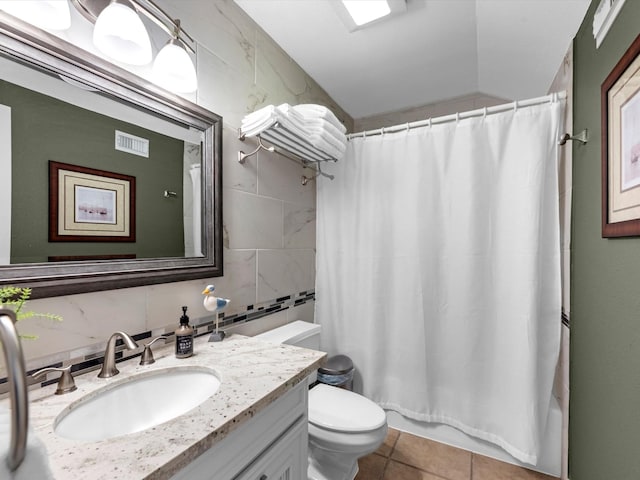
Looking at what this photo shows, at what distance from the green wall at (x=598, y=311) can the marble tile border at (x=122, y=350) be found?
1.41m

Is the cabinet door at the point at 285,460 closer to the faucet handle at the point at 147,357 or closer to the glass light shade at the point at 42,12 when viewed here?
the faucet handle at the point at 147,357

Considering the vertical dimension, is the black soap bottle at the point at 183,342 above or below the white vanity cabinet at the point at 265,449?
above

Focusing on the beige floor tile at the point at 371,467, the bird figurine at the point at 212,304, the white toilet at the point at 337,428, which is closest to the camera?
the bird figurine at the point at 212,304

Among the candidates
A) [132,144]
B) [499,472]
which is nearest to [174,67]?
[132,144]

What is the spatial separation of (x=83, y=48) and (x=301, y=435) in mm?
1376

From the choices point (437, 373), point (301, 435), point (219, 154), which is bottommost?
point (437, 373)

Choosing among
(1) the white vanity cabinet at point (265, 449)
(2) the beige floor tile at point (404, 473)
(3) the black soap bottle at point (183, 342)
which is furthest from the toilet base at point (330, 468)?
(3) the black soap bottle at point (183, 342)

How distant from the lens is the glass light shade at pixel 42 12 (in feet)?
2.42

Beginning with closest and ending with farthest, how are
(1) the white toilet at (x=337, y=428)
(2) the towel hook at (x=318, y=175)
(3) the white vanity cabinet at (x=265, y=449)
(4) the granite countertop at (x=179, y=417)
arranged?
(4) the granite countertop at (x=179, y=417)
(3) the white vanity cabinet at (x=265, y=449)
(1) the white toilet at (x=337, y=428)
(2) the towel hook at (x=318, y=175)

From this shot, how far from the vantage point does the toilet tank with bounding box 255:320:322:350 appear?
1.48 meters

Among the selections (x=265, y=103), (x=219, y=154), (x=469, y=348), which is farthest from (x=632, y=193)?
(x=265, y=103)

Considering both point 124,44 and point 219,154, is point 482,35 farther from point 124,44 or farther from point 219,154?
point 124,44

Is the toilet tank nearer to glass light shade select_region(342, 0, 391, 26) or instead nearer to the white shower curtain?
the white shower curtain

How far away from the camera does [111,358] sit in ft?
2.79
